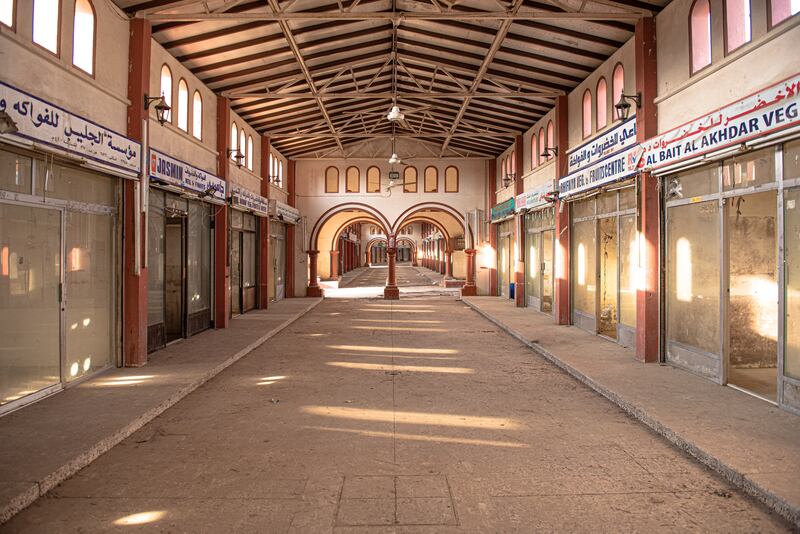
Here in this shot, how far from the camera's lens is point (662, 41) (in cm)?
806

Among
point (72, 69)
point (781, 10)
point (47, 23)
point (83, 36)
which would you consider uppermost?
point (83, 36)

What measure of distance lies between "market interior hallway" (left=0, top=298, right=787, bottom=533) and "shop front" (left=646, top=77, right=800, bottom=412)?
1.75 meters

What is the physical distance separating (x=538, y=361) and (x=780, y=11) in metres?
5.50

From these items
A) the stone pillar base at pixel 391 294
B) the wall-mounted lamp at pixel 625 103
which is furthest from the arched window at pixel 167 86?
the stone pillar base at pixel 391 294

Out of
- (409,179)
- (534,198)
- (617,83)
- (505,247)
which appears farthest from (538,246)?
(409,179)

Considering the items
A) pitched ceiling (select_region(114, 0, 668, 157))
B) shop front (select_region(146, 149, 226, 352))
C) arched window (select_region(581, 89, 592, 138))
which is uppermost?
pitched ceiling (select_region(114, 0, 668, 157))

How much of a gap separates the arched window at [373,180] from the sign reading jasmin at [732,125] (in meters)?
13.4

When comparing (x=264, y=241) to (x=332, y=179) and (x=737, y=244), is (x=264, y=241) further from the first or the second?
(x=737, y=244)

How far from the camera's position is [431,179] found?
20828mm

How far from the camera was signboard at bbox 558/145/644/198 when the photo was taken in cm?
856

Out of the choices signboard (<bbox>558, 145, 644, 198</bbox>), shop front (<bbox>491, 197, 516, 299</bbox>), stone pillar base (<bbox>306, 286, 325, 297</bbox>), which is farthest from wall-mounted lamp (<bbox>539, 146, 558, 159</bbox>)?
stone pillar base (<bbox>306, 286, 325, 297</bbox>)

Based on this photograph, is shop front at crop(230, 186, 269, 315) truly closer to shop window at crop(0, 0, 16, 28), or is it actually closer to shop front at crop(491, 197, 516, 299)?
shop window at crop(0, 0, 16, 28)

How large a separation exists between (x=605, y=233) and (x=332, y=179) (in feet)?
39.2

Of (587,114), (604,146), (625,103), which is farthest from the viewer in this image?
(587,114)
